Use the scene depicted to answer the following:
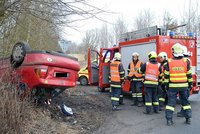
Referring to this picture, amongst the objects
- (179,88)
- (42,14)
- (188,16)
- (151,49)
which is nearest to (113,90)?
(151,49)

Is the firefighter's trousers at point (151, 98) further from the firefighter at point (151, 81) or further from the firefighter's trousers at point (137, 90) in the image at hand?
the firefighter's trousers at point (137, 90)

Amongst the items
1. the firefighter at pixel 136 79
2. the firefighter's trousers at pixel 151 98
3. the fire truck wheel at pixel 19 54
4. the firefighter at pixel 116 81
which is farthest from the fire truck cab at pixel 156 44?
the fire truck wheel at pixel 19 54

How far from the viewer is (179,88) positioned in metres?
7.07

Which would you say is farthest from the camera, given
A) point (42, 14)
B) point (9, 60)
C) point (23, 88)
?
point (42, 14)

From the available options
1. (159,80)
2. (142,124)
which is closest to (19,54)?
(142,124)

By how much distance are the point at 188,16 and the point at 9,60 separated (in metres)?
24.4

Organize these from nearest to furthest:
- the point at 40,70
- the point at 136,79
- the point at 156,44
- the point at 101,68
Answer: the point at 40,70 → the point at 156,44 → the point at 136,79 → the point at 101,68

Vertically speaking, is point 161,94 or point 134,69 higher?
A: point 134,69

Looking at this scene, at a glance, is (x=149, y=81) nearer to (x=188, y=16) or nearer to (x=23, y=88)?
(x=23, y=88)

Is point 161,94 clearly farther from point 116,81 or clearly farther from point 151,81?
point 116,81

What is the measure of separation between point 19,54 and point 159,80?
416 cm

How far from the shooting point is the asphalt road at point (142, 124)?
256 inches

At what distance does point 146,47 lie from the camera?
1011 centimetres

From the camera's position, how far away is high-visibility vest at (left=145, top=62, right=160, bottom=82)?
8.57 meters
